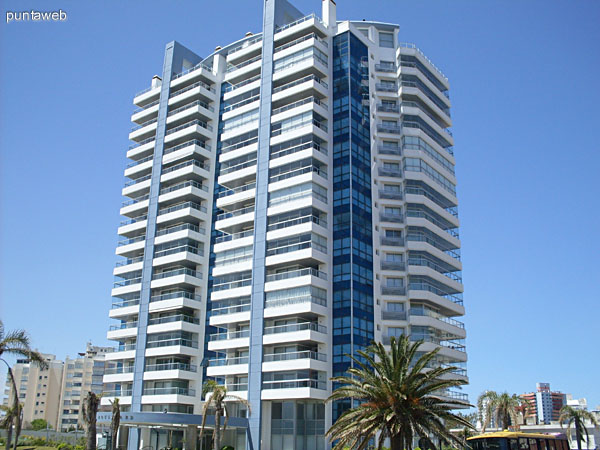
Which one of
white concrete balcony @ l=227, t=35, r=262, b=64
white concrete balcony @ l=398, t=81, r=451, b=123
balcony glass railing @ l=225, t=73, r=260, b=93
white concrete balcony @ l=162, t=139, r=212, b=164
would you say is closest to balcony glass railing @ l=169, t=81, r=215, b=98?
balcony glass railing @ l=225, t=73, r=260, b=93

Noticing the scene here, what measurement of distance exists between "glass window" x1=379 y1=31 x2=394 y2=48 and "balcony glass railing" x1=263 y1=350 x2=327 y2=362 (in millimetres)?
44287

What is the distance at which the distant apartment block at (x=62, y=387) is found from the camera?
6736 inches

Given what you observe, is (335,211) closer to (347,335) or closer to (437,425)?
(347,335)

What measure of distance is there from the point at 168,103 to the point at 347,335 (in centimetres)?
4537

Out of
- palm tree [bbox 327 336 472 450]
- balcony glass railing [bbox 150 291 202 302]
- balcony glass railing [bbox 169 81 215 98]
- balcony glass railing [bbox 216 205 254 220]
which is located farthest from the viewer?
balcony glass railing [bbox 169 81 215 98]

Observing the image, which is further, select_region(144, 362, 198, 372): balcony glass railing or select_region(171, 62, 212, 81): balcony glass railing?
select_region(171, 62, 212, 81): balcony glass railing

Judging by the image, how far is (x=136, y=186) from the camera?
91562 mm

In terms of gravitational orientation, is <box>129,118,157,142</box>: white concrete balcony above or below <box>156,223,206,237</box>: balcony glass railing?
above

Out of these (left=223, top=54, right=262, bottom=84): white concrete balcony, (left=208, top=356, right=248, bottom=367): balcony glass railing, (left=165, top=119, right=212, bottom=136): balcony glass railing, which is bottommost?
(left=208, top=356, right=248, bottom=367): balcony glass railing

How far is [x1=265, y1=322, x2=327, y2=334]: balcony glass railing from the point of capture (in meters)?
66.1

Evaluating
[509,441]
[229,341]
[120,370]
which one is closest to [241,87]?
[229,341]

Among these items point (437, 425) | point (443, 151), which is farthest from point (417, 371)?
point (443, 151)

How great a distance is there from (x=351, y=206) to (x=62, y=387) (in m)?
133

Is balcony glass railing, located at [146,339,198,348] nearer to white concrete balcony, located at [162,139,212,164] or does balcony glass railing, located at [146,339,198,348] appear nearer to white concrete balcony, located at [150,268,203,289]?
white concrete balcony, located at [150,268,203,289]
